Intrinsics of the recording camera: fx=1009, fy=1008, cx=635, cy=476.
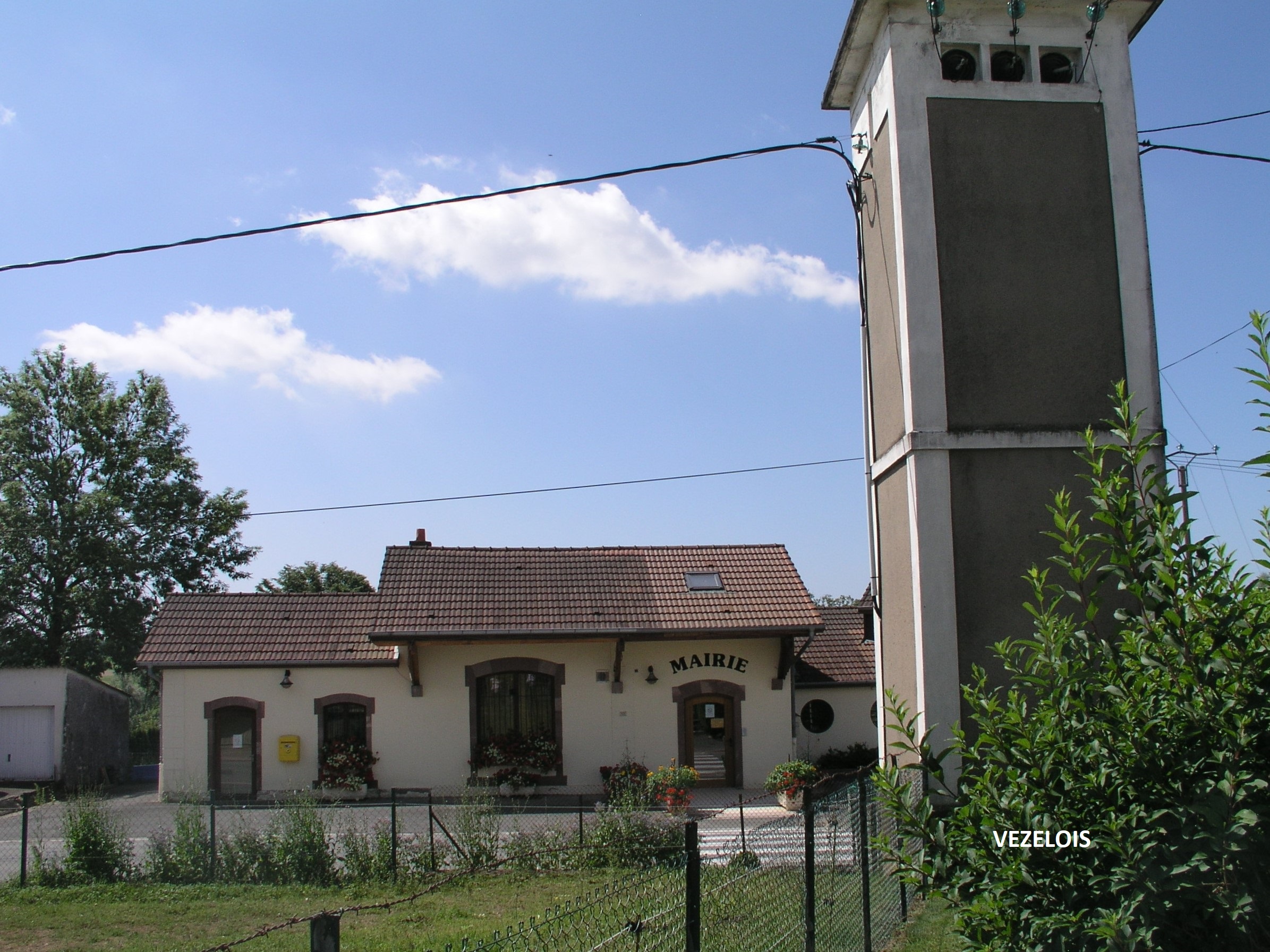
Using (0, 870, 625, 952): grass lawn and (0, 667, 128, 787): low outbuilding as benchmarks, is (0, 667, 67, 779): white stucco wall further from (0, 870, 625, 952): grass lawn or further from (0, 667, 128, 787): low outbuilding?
(0, 870, 625, 952): grass lawn

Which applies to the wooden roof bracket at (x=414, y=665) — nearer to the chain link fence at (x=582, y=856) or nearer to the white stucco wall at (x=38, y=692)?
the chain link fence at (x=582, y=856)

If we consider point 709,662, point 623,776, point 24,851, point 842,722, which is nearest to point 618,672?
point 709,662

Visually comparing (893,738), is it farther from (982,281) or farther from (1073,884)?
(1073,884)

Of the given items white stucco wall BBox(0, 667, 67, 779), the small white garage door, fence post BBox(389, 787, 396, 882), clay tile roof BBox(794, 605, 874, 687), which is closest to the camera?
fence post BBox(389, 787, 396, 882)

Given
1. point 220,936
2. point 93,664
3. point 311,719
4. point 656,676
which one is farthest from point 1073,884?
point 93,664

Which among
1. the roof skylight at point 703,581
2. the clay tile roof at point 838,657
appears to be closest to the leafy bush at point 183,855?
the roof skylight at point 703,581

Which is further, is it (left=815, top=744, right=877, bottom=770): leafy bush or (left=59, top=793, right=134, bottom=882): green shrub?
(left=815, top=744, right=877, bottom=770): leafy bush

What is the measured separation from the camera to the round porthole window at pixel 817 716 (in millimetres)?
21531

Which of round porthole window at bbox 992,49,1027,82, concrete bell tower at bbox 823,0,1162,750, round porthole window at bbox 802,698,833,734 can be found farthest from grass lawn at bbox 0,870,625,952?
round porthole window at bbox 802,698,833,734

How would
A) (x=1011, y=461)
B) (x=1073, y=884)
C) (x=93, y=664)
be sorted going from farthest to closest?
(x=93, y=664) < (x=1011, y=461) < (x=1073, y=884)

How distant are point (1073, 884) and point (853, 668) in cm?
1942

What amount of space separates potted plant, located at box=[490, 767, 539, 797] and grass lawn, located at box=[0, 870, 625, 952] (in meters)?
7.34

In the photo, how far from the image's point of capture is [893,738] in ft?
38.7

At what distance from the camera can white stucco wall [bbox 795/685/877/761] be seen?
21.4 metres
